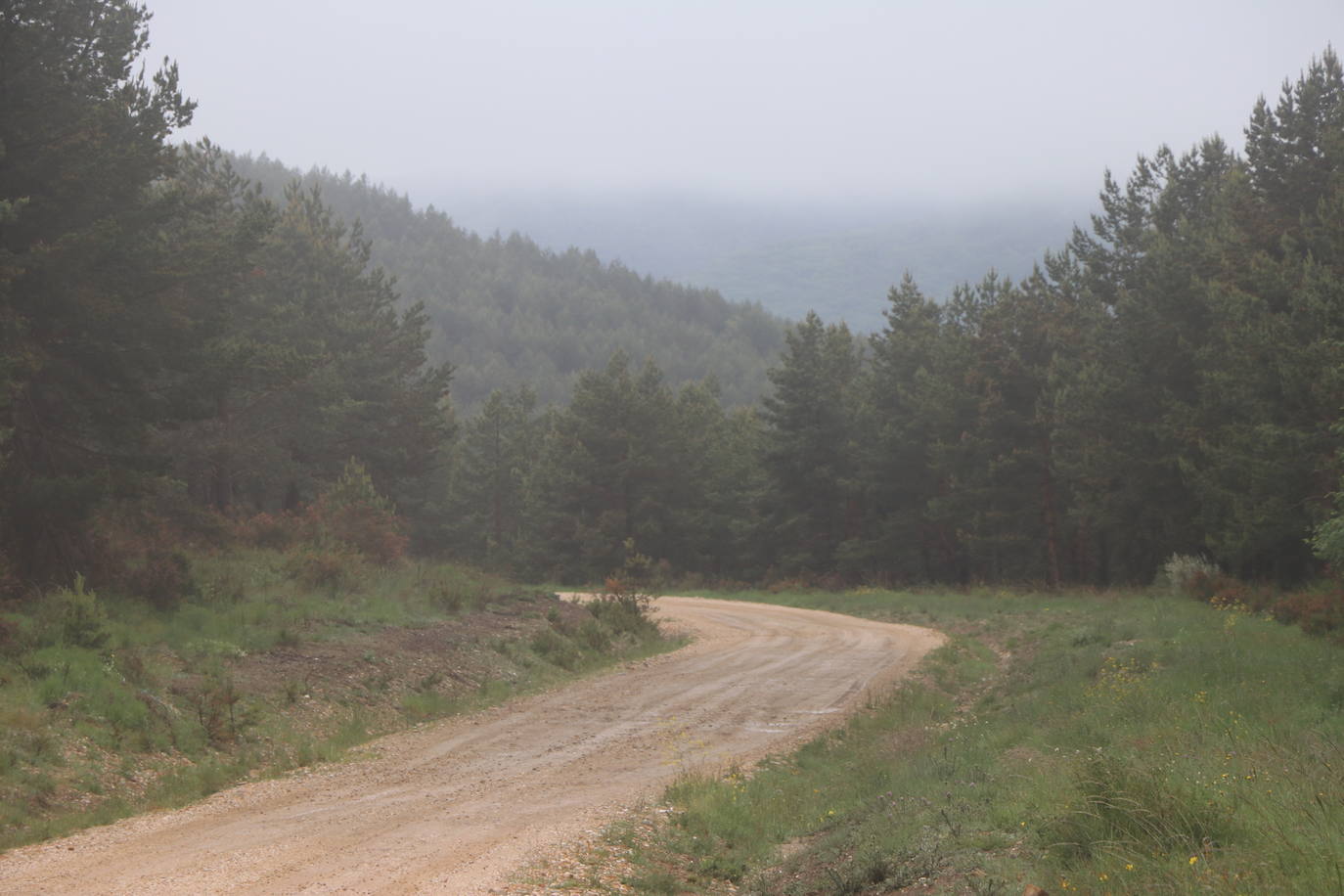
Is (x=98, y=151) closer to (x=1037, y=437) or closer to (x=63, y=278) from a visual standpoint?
(x=63, y=278)

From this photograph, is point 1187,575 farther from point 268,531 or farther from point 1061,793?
point 268,531

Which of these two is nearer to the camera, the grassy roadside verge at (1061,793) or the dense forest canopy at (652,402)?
the grassy roadside verge at (1061,793)

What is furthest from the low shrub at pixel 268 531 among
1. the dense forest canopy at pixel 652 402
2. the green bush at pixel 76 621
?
the green bush at pixel 76 621

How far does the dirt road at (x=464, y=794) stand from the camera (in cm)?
746

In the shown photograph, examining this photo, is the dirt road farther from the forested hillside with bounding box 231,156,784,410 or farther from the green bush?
the forested hillside with bounding box 231,156,784,410

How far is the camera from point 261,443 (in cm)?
3441

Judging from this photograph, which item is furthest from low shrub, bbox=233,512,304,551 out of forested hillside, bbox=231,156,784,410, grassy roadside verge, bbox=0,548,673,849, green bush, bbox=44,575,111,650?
forested hillside, bbox=231,156,784,410

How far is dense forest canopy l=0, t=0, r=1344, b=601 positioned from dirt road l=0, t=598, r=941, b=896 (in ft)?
25.2

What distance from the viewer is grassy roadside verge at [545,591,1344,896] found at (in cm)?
575

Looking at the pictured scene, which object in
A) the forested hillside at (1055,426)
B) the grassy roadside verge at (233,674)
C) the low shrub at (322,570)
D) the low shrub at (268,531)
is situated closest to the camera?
the grassy roadside verge at (233,674)

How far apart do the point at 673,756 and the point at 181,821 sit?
19.7 ft

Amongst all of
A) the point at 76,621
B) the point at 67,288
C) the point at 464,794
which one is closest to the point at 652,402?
the point at 67,288

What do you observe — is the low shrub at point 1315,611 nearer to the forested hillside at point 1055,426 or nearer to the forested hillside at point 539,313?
the forested hillside at point 1055,426

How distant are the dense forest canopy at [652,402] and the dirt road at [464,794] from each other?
7695 millimetres
